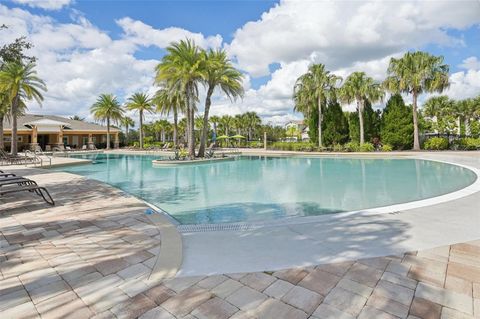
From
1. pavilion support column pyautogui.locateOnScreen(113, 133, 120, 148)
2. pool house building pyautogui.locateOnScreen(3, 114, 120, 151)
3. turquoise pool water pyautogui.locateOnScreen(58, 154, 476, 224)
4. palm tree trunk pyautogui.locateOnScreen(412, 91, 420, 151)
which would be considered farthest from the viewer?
pavilion support column pyautogui.locateOnScreen(113, 133, 120, 148)

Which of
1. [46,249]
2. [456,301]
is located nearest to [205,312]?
[456,301]

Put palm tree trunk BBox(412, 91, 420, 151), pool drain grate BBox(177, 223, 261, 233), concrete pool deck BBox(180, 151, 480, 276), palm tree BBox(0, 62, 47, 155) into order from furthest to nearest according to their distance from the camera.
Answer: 1. palm tree trunk BBox(412, 91, 420, 151)
2. palm tree BBox(0, 62, 47, 155)
3. pool drain grate BBox(177, 223, 261, 233)
4. concrete pool deck BBox(180, 151, 480, 276)

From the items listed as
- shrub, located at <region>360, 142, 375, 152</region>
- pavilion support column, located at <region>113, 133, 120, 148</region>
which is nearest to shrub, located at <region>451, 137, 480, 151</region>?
shrub, located at <region>360, 142, 375, 152</region>

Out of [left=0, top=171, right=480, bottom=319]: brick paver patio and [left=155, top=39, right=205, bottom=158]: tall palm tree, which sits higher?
[left=155, top=39, right=205, bottom=158]: tall palm tree

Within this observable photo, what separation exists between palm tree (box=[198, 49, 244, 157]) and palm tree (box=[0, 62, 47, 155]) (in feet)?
44.5

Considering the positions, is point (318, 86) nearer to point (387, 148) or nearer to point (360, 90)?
point (360, 90)

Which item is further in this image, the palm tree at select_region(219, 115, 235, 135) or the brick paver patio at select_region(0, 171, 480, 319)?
the palm tree at select_region(219, 115, 235, 135)

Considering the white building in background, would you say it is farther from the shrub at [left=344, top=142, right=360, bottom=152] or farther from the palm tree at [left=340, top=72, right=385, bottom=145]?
the shrub at [left=344, top=142, right=360, bottom=152]

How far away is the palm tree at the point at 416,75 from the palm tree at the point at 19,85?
102 ft

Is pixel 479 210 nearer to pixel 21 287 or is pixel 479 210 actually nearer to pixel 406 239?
pixel 406 239

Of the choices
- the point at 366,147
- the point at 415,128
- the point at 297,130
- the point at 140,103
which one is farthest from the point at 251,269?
the point at 297,130

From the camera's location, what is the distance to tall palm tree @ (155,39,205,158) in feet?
65.8

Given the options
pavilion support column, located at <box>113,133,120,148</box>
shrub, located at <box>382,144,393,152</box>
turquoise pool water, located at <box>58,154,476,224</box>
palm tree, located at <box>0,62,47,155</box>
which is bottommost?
turquoise pool water, located at <box>58,154,476,224</box>

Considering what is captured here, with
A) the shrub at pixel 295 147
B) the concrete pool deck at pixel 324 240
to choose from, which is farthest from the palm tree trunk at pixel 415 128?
the concrete pool deck at pixel 324 240
